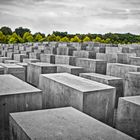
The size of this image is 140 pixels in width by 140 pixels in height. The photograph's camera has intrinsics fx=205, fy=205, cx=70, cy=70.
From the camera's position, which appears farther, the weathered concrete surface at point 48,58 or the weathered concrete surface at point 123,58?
the weathered concrete surface at point 48,58

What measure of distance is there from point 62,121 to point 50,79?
3323 mm

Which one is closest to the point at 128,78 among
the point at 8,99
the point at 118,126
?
the point at 118,126

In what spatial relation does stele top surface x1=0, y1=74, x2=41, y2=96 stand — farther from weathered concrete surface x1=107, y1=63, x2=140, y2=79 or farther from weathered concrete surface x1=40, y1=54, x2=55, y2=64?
weathered concrete surface x1=40, y1=54, x2=55, y2=64

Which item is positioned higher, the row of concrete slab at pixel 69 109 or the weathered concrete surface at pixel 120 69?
the weathered concrete surface at pixel 120 69

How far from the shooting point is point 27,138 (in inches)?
124

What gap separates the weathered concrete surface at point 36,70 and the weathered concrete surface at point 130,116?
5.55 meters

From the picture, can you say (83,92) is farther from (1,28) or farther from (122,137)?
(1,28)

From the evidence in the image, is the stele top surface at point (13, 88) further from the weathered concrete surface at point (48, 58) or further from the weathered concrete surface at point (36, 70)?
the weathered concrete surface at point (48, 58)

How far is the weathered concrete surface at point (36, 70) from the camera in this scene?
10.1 m

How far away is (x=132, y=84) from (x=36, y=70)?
199 inches

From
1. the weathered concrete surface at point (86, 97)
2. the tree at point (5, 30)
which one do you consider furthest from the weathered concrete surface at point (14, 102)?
the tree at point (5, 30)

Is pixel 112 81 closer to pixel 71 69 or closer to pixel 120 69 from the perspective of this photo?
pixel 120 69

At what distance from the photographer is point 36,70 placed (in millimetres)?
10578

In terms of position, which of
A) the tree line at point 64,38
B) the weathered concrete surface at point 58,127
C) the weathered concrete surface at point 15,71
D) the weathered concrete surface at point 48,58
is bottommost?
the weathered concrete surface at point 58,127
